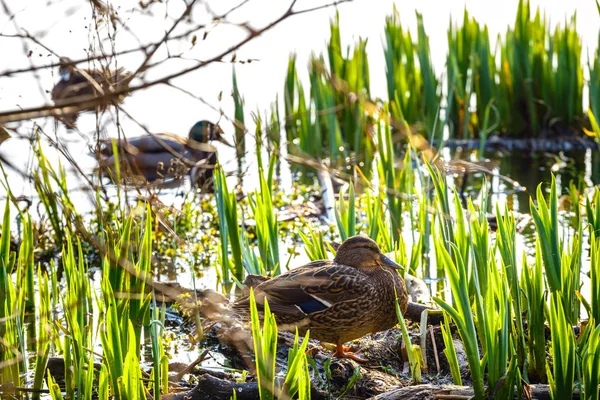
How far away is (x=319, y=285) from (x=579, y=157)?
5.27 metres

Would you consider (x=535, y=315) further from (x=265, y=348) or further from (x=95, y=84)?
(x=95, y=84)

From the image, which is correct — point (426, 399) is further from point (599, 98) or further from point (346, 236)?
point (599, 98)

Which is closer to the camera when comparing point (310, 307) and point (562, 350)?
point (562, 350)

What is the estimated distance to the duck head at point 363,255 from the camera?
14.5ft

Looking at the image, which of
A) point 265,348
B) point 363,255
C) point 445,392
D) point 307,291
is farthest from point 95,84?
point 363,255

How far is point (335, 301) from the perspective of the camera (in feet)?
13.7

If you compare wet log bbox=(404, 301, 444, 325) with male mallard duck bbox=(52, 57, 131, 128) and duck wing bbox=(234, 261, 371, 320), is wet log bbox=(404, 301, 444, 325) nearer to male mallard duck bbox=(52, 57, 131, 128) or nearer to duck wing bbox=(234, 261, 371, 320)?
duck wing bbox=(234, 261, 371, 320)

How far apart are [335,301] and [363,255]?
1.15ft

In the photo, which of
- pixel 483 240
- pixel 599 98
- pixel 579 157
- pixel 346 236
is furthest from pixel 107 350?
pixel 579 157

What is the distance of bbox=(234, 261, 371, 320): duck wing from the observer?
4.14 meters

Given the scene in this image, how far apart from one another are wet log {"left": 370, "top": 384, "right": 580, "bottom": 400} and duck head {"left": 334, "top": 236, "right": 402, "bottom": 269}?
109 centimetres

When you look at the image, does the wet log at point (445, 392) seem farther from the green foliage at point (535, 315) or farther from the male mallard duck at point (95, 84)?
the male mallard duck at point (95, 84)

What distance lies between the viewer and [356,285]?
165 inches

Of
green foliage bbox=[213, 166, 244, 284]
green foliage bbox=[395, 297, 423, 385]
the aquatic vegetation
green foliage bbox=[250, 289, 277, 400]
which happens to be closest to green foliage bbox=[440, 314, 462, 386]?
the aquatic vegetation
